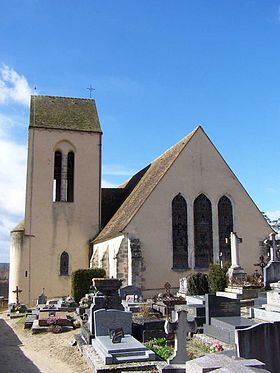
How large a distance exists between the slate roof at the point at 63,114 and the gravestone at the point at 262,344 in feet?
73.6

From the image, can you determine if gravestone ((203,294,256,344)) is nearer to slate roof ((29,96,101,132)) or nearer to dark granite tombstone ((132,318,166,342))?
dark granite tombstone ((132,318,166,342))

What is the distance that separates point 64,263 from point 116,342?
1646cm

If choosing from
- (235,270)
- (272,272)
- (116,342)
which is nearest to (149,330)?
(116,342)

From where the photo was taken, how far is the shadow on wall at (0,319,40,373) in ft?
30.8

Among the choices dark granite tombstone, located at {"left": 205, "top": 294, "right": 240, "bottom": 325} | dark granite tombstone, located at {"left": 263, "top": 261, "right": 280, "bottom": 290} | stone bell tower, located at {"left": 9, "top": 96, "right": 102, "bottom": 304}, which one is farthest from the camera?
stone bell tower, located at {"left": 9, "top": 96, "right": 102, "bottom": 304}

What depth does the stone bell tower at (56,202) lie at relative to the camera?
24656 millimetres

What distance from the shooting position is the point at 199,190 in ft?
74.2

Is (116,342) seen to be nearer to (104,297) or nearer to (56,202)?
(104,297)

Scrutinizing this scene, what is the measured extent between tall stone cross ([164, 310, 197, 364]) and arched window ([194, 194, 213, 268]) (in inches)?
540

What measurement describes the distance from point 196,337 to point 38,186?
57.0 ft

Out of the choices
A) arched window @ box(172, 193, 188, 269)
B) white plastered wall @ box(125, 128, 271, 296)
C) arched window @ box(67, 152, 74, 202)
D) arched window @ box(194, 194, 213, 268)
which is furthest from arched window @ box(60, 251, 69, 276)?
arched window @ box(194, 194, 213, 268)

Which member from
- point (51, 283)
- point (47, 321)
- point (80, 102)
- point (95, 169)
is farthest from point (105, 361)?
point (80, 102)

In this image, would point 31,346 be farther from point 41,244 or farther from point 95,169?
point 95,169

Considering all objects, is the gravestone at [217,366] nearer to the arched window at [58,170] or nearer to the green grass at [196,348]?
the green grass at [196,348]
